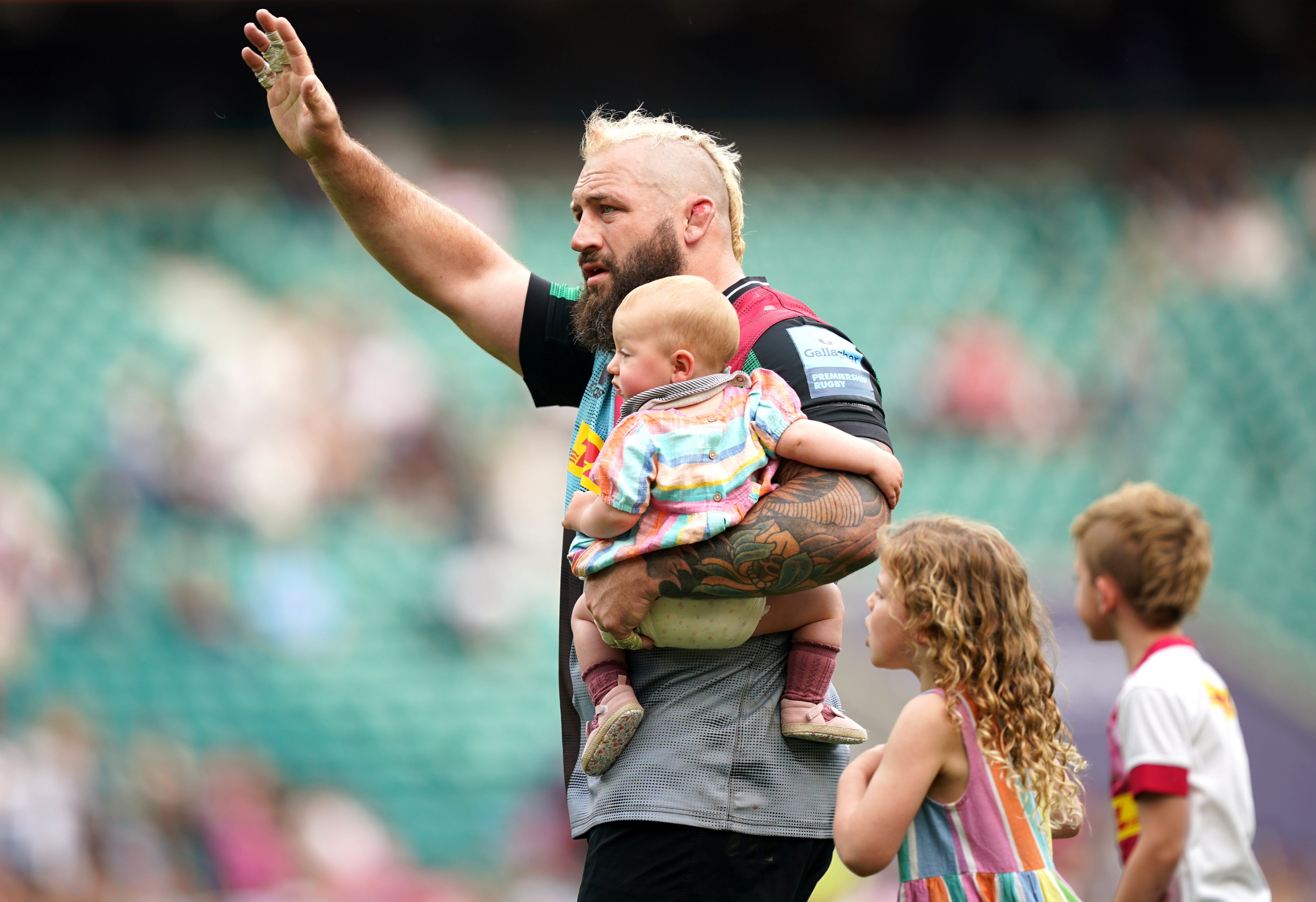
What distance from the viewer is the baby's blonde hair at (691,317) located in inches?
92.8

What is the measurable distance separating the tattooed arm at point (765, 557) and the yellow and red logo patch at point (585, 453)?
0.87ft

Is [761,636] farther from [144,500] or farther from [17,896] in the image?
[144,500]

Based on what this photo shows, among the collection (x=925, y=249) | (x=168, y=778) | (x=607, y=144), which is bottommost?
(x=168, y=778)

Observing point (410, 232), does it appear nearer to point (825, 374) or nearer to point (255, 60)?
point (255, 60)

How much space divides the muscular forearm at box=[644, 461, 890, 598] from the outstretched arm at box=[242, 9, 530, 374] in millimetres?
943

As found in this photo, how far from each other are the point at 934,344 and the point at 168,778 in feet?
20.2

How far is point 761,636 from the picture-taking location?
2.49 metres

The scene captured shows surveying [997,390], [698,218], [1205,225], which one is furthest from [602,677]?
[1205,225]

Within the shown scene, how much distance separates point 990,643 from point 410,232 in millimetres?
1562

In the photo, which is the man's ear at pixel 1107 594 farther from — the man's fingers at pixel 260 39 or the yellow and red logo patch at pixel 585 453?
the man's fingers at pixel 260 39

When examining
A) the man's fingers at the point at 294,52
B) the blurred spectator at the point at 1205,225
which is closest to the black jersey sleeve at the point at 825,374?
the man's fingers at the point at 294,52

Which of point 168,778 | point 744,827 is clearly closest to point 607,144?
point 744,827

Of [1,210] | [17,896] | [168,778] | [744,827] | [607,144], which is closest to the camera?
[744,827]

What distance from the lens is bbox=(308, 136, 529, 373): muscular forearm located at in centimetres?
303
